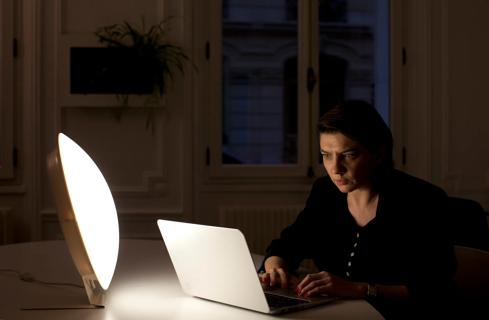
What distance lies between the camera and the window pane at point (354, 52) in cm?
356

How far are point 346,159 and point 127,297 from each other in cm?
56

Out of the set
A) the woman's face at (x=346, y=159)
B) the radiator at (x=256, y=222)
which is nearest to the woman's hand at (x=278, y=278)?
the woman's face at (x=346, y=159)

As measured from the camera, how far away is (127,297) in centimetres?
121

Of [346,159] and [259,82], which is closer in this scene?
[346,159]

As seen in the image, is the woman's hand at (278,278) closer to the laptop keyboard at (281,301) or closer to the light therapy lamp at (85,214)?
the laptop keyboard at (281,301)

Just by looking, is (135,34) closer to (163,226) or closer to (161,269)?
(161,269)

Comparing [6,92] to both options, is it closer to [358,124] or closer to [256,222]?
[256,222]

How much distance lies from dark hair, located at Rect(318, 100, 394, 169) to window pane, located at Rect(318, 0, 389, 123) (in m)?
2.09

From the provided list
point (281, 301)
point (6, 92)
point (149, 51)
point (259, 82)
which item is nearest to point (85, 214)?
point (281, 301)

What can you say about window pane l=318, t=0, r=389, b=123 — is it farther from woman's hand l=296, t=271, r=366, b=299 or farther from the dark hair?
woman's hand l=296, t=271, r=366, b=299

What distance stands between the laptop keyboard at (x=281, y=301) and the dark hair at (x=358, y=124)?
430 millimetres

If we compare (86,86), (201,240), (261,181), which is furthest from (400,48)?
(201,240)

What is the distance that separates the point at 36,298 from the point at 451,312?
→ 81 centimetres

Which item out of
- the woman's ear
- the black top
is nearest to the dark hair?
the woman's ear
